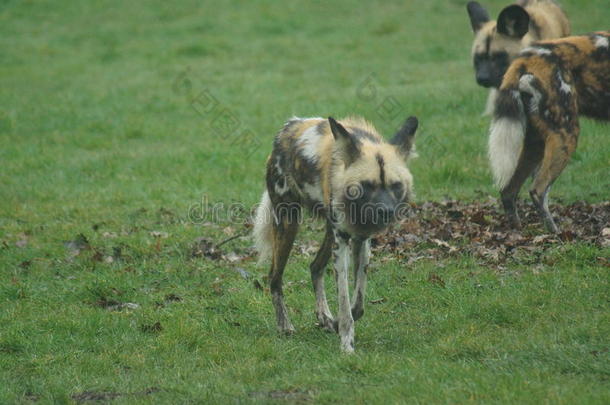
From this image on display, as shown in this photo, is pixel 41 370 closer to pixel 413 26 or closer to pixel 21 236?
pixel 21 236

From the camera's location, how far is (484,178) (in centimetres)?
822

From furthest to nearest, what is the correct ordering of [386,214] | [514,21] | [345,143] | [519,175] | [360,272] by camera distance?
[514,21]
[519,175]
[360,272]
[345,143]
[386,214]

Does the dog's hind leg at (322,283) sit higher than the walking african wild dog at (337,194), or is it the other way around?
the walking african wild dog at (337,194)

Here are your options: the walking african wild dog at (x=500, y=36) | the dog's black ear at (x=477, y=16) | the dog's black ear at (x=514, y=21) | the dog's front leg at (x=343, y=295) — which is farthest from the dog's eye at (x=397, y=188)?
the dog's black ear at (x=477, y=16)

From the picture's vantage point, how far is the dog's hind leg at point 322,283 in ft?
16.3

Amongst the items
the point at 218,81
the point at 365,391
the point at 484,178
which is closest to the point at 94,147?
the point at 218,81

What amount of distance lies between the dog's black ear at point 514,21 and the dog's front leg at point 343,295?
440 centimetres

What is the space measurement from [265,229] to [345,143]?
106cm

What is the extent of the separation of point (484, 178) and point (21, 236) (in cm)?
445

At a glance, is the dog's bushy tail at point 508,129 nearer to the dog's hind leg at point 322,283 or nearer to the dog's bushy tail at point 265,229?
the dog's hind leg at point 322,283

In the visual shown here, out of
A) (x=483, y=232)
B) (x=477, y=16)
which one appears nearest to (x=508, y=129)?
(x=483, y=232)

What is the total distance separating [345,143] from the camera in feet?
14.5

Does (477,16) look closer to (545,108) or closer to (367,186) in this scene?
(545,108)

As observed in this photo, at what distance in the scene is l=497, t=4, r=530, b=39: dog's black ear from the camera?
812 centimetres
